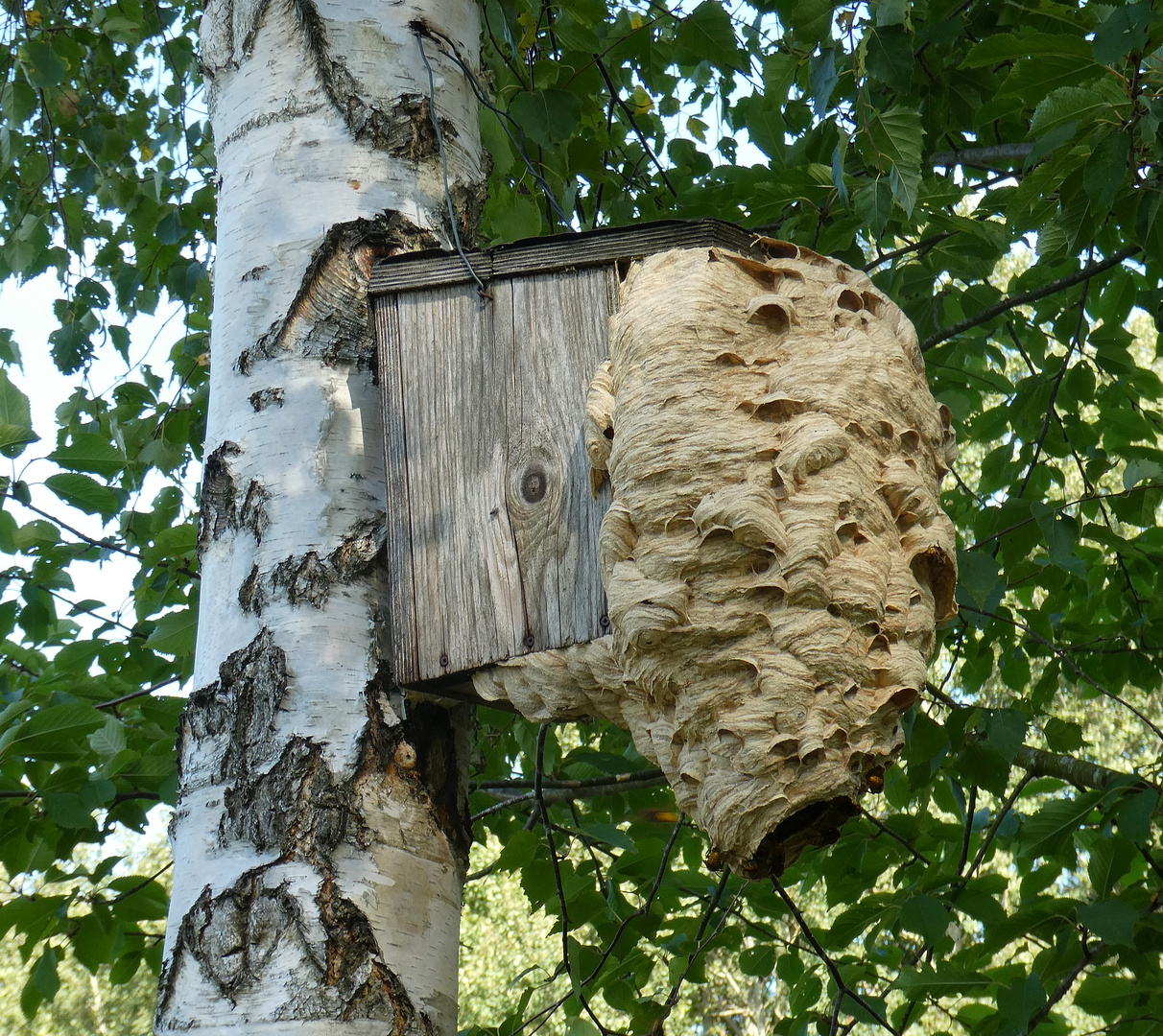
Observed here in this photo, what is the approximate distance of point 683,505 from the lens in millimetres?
1342

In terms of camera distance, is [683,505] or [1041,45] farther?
[1041,45]

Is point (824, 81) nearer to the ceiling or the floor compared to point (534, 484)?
nearer to the ceiling

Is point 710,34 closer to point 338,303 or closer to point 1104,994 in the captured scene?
point 338,303

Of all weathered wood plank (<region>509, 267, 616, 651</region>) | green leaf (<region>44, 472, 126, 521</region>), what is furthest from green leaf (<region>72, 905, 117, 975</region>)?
weathered wood plank (<region>509, 267, 616, 651</region>)

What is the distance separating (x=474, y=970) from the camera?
13.1 metres

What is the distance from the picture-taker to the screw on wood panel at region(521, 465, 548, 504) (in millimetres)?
1530

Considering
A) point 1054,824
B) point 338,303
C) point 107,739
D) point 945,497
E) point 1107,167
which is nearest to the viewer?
point 338,303

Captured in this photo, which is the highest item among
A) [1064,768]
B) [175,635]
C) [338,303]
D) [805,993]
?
[338,303]

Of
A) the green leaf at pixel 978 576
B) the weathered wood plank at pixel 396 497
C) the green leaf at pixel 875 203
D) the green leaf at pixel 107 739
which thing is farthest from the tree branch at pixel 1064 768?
the green leaf at pixel 107 739

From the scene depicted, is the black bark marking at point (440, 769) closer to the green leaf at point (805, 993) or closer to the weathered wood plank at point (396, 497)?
the weathered wood plank at point (396, 497)

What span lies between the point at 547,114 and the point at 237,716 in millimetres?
1317

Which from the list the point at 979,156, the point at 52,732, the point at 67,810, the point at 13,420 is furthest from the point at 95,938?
the point at 979,156

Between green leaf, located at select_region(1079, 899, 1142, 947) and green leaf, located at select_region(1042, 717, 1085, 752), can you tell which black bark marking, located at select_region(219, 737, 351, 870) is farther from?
green leaf, located at select_region(1042, 717, 1085, 752)

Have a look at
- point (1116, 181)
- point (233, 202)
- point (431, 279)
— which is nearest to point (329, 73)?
point (233, 202)
